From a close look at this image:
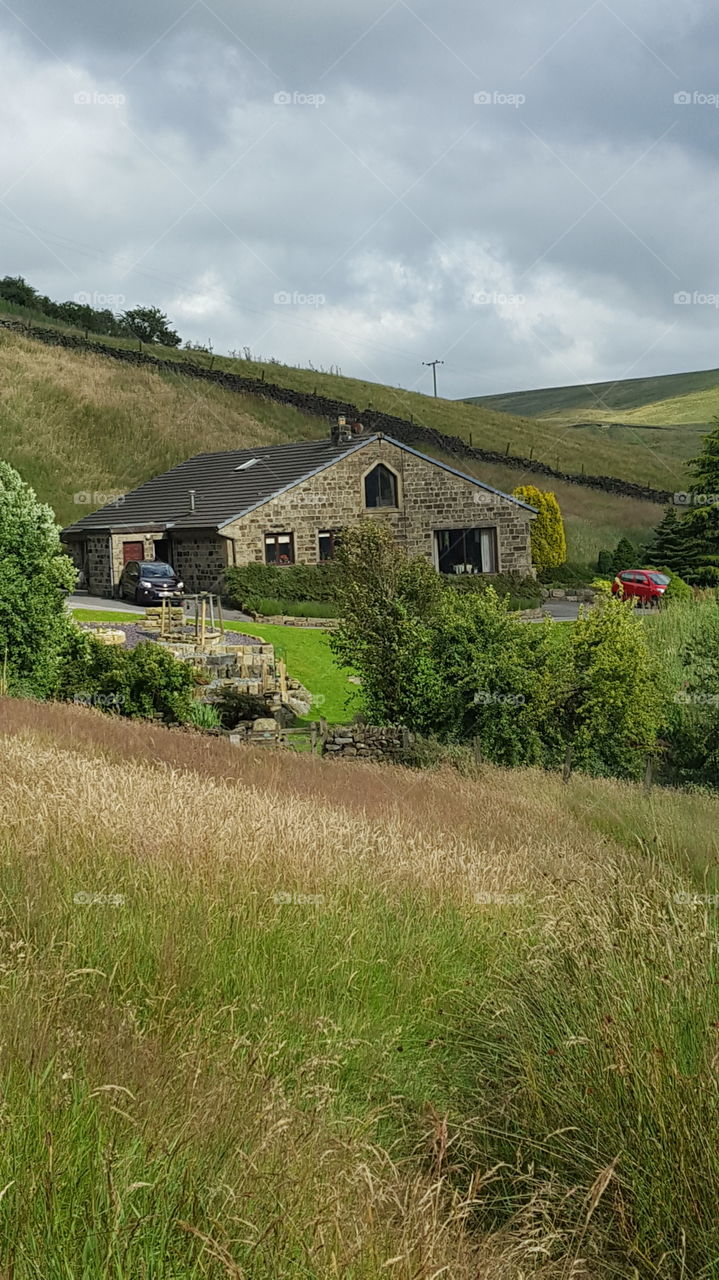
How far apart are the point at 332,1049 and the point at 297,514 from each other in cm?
3725

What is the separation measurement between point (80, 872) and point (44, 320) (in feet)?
299

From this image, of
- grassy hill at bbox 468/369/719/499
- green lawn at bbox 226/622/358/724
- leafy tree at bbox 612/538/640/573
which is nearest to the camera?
green lawn at bbox 226/622/358/724

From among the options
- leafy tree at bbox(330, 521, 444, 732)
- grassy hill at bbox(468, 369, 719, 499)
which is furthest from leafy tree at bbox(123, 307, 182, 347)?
leafy tree at bbox(330, 521, 444, 732)

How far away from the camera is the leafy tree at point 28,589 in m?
17.2

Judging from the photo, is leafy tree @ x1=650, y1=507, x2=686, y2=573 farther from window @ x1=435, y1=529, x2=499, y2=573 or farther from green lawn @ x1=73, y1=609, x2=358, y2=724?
green lawn @ x1=73, y1=609, x2=358, y2=724

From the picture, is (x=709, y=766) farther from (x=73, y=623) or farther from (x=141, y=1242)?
(x=141, y=1242)

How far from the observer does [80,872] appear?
5.20 m

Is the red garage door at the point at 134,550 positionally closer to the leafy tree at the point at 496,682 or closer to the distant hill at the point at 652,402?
the leafy tree at the point at 496,682

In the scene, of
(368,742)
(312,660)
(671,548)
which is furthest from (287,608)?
(368,742)

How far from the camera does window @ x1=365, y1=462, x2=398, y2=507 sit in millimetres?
→ 42688

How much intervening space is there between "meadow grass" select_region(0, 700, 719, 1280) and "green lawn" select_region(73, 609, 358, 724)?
13012mm

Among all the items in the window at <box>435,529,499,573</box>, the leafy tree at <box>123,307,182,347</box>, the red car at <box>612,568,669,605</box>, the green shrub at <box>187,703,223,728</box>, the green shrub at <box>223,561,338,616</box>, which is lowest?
the green shrub at <box>187,703,223,728</box>

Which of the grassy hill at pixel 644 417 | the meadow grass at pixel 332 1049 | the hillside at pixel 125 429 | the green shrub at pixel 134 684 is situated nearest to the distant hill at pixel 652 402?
the grassy hill at pixel 644 417

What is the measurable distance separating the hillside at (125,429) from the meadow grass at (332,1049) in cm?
4948
